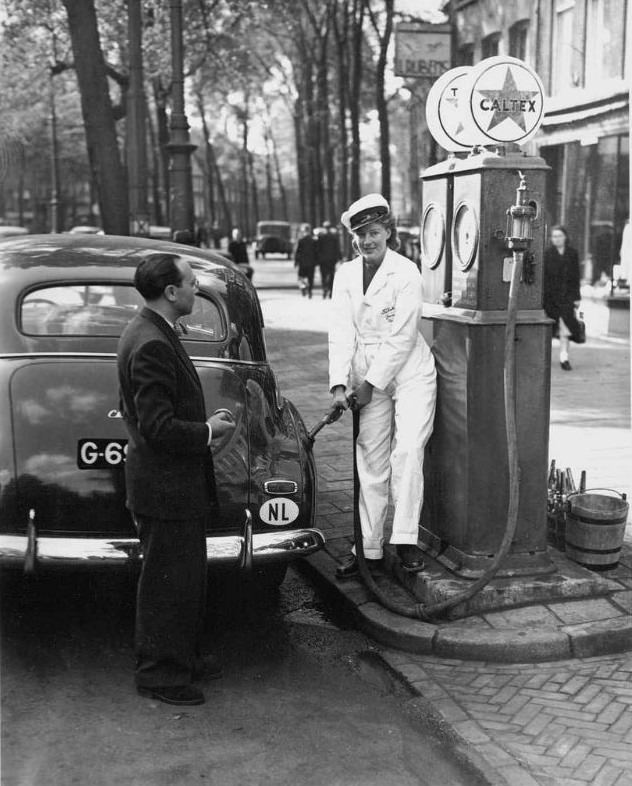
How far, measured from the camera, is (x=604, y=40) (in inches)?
768

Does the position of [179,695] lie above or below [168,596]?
below

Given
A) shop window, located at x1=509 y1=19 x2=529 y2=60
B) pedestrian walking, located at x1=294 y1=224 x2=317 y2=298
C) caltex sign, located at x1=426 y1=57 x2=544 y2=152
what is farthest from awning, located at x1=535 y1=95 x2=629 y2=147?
caltex sign, located at x1=426 y1=57 x2=544 y2=152

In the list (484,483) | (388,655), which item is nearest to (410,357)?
(484,483)

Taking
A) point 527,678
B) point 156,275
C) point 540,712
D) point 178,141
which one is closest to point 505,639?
point 527,678

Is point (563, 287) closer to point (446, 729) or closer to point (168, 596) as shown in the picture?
point (446, 729)

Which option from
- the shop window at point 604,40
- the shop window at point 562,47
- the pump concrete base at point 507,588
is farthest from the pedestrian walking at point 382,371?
the shop window at point 562,47

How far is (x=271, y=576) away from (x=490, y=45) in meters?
23.2

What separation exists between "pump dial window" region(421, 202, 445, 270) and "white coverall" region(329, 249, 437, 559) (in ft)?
0.79

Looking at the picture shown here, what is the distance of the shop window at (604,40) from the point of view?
18.8m

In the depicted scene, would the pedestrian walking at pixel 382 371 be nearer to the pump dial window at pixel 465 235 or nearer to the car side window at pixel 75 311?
the pump dial window at pixel 465 235

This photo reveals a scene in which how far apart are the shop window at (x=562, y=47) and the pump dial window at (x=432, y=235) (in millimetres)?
17030

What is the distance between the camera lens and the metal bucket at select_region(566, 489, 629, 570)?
5.21 m

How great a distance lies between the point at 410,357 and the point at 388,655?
57.7 inches

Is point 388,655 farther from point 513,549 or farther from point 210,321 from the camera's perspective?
point 210,321
